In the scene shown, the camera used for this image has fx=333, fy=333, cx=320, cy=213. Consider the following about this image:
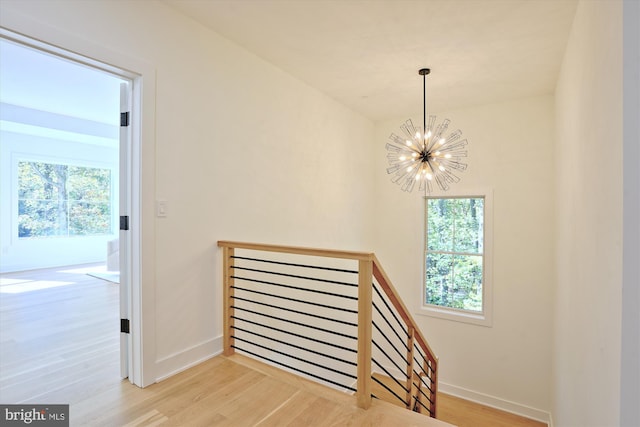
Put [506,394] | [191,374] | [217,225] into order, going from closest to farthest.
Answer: [191,374], [217,225], [506,394]

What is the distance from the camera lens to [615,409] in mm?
1258

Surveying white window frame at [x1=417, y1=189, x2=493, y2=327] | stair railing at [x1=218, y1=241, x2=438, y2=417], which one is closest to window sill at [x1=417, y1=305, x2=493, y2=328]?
white window frame at [x1=417, y1=189, x2=493, y2=327]

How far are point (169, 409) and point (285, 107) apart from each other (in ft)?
9.27

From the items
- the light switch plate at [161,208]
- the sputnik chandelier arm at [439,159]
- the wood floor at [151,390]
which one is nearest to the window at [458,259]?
the sputnik chandelier arm at [439,159]

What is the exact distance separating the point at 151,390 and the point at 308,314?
1.13 meters

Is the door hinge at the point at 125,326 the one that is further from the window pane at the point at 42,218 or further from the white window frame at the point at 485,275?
the window pane at the point at 42,218

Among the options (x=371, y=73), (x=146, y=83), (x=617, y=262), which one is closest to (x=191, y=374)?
(x=146, y=83)

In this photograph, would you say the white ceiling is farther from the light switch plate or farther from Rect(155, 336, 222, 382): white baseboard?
Rect(155, 336, 222, 382): white baseboard

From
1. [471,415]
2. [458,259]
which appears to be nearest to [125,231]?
[458,259]

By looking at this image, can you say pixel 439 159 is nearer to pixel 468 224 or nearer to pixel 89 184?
pixel 468 224

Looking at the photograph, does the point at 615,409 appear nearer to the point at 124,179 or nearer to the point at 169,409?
the point at 169,409

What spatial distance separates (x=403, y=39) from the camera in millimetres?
2838
